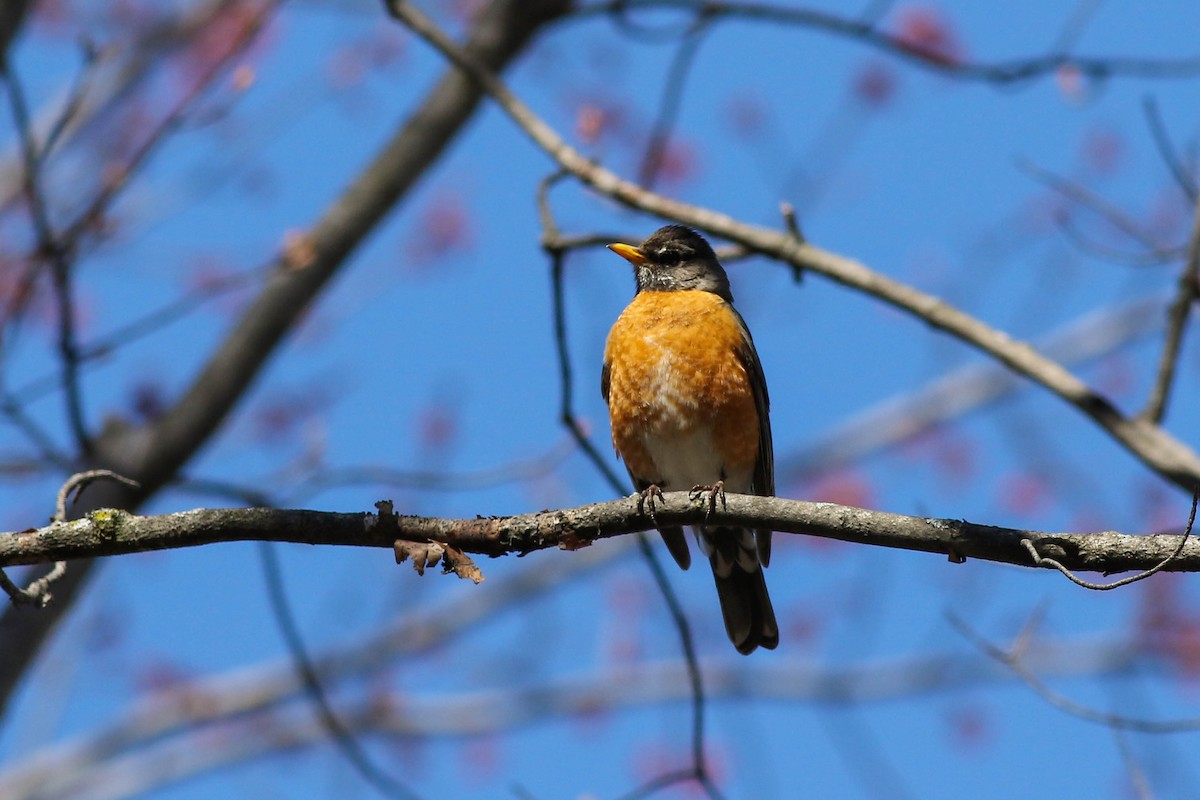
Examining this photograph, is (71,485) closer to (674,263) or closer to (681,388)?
(681,388)

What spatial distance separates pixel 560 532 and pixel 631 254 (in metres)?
3.41

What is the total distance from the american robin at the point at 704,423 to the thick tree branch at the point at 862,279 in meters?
0.50

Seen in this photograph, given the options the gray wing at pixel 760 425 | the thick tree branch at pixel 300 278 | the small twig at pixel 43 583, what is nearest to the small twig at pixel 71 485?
the small twig at pixel 43 583

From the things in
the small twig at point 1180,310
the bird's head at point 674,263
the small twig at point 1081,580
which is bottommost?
the small twig at point 1081,580

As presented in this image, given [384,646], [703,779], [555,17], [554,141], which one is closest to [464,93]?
[555,17]

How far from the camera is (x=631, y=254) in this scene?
22.5ft

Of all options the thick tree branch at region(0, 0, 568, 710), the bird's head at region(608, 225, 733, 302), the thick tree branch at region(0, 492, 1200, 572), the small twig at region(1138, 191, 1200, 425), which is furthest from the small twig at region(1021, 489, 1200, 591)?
the thick tree branch at region(0, 0, 568, 710)

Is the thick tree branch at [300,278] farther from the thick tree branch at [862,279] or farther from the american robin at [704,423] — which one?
the american robin at [704,423]

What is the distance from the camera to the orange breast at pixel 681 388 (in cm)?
576

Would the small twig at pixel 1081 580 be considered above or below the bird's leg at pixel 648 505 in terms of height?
below

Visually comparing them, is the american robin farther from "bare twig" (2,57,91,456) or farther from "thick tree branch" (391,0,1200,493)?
"bare twig" (2,57,91,456)

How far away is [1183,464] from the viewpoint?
15.7 ft

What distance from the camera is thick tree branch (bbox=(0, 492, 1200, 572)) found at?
3309 mm

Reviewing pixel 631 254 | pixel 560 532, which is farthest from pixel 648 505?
pixel 631 254
